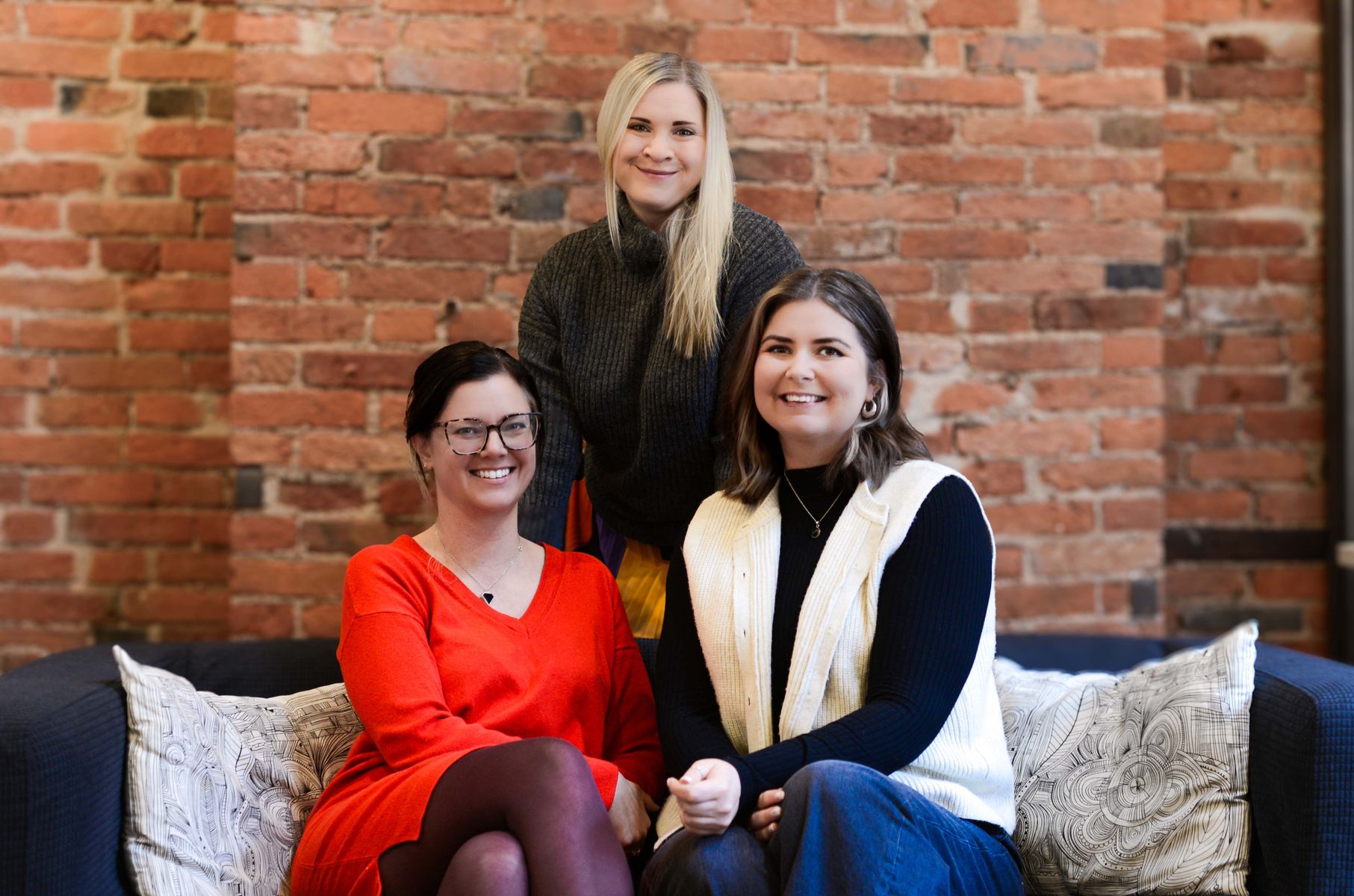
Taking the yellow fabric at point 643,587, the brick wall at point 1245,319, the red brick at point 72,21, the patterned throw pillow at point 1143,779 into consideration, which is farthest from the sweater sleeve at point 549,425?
the brick wall at point 1245,319

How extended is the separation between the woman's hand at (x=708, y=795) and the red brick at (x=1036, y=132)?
165 centimetres

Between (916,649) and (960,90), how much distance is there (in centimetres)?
147

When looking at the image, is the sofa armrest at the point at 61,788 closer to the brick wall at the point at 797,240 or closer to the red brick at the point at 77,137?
the brick wall at the point at 797,240

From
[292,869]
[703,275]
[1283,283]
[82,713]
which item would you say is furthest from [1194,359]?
[82,713]

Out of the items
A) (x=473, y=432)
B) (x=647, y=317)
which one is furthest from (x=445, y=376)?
(x=647, y=317)

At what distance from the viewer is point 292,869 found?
1.68 m

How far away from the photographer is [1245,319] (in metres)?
2.84

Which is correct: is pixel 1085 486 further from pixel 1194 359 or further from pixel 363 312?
pixel 363 312

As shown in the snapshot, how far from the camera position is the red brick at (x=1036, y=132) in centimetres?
260

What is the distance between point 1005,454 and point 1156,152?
742 mm

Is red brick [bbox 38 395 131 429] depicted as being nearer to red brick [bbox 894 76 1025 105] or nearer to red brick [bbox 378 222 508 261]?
red brick [bbox 378 222 508 261]

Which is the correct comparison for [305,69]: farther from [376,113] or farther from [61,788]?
[61,788]

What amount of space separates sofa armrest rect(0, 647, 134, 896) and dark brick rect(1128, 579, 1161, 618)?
2027mm

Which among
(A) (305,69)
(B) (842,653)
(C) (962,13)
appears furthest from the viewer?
(C) (962,13)
